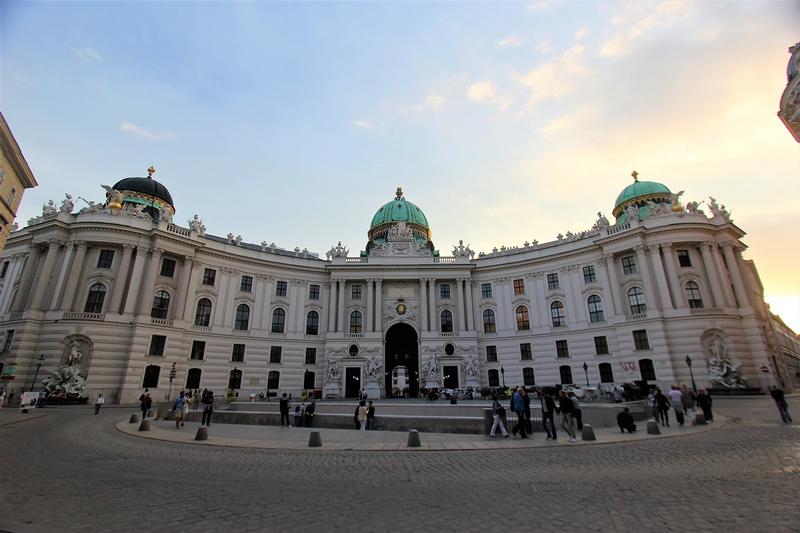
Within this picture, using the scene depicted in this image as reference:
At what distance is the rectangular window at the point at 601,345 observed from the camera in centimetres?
4202

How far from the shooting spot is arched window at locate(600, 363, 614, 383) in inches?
1614

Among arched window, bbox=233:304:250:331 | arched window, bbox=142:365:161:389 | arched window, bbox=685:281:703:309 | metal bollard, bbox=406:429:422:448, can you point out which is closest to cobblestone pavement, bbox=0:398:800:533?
metal bollard, bbox=406:429:422:448

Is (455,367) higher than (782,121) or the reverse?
the reverse

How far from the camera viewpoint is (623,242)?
42719 millimetres

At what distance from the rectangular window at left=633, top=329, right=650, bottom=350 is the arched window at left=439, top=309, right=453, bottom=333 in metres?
21.1

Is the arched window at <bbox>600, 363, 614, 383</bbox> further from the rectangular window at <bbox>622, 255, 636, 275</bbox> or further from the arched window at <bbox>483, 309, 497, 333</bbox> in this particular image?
the arched window at <bbox>483, 309, 497, 333</bbox>

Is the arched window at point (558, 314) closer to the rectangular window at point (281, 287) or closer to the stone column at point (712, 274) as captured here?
the stone column at point (712, 274)

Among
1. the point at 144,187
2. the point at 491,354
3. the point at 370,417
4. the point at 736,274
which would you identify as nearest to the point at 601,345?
the point at 491,354

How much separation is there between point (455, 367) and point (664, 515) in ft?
135

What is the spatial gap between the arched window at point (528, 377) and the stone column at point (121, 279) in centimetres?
4601

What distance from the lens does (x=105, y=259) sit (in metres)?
39.4

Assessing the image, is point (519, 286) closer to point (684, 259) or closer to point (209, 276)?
point (684, 259)

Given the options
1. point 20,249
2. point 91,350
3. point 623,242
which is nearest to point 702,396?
point 623,242

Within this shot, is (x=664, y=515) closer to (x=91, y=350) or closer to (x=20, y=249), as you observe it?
(x=91, y=350)
